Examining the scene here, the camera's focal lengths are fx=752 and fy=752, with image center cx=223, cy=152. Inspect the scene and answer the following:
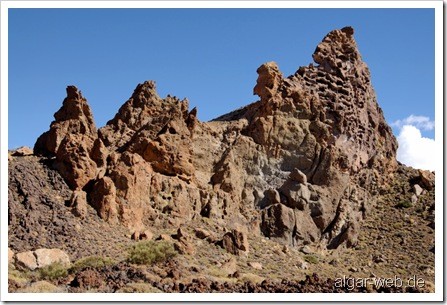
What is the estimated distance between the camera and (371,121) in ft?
277

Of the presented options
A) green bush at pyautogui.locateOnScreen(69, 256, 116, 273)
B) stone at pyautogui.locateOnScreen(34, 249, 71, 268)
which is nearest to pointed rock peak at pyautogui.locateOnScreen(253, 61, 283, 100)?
green bush at pyautogui.locateOnScreen(69, 256, 116, 273)

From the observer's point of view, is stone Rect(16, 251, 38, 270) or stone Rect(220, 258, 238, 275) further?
stone Rect(220, 258, 238, 275)

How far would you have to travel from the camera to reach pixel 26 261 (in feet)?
160

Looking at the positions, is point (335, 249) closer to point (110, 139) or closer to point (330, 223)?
point (330, 223)

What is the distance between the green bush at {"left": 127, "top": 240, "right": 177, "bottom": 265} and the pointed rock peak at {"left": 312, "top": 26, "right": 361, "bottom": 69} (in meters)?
36.5

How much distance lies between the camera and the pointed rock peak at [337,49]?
82562 millimetres

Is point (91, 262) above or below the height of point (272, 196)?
below

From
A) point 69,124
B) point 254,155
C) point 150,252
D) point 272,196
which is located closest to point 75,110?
point 69,124

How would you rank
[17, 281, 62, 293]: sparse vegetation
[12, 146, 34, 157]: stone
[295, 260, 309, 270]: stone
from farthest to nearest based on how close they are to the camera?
→ [12, 146, 34, 157]: stone
[295, 260, 309, 270]: stone
[17, 281, 62, 293]: sparse vegetation

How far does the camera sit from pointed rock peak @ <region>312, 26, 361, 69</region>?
8256cm

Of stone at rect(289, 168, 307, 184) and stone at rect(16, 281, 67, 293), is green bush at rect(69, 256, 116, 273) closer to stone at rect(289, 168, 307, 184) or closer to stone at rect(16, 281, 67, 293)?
stone at rect(16, 281, 67, 293)

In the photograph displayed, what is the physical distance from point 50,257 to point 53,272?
470 cm

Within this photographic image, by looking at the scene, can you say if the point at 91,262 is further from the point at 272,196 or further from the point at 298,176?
the point at 298,176

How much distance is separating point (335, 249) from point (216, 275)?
23053mm
